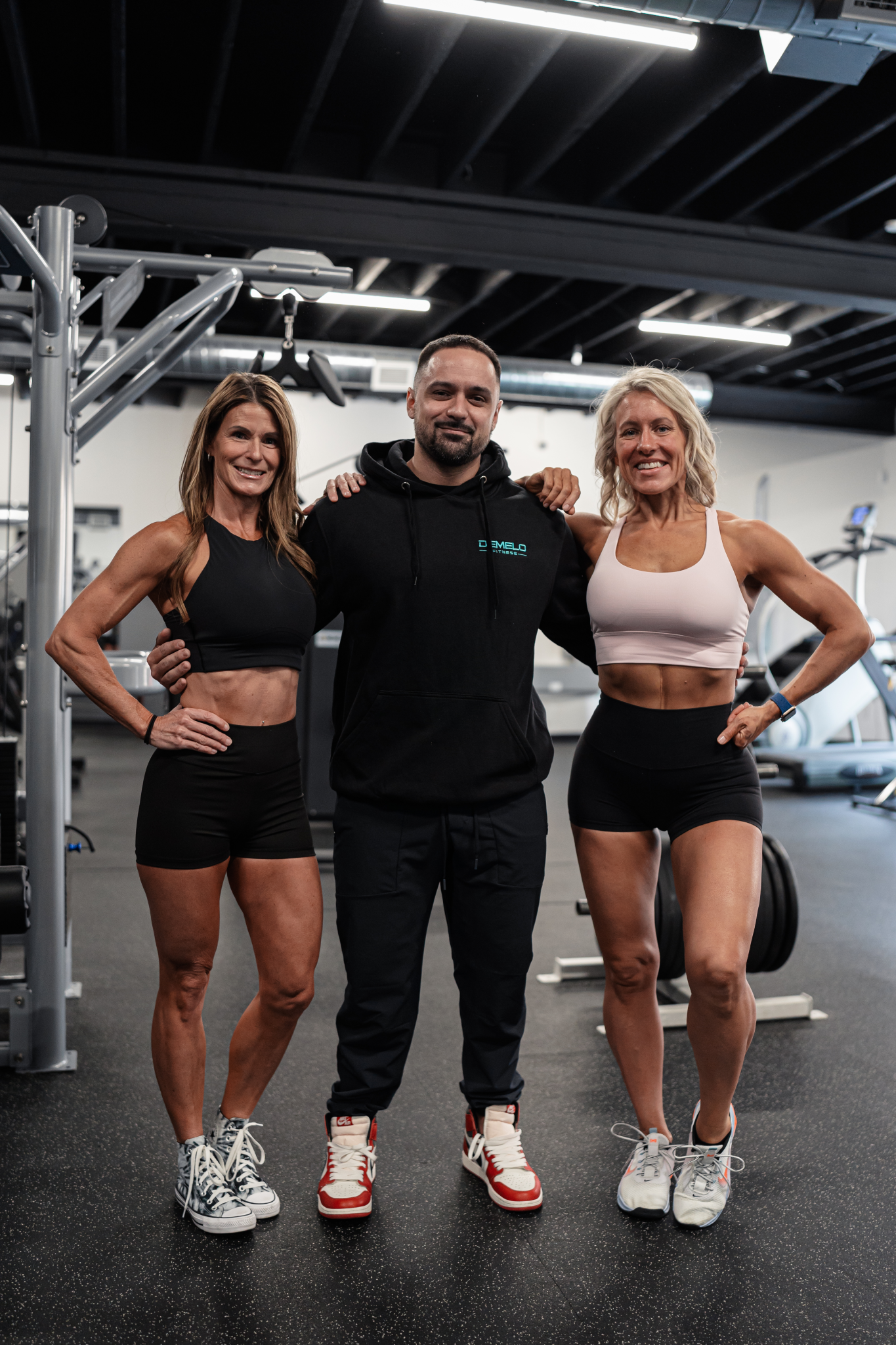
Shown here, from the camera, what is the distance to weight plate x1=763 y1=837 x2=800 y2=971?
3004 millimetres

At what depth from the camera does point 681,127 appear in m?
5.25

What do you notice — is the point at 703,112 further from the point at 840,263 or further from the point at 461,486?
the point at 461,486

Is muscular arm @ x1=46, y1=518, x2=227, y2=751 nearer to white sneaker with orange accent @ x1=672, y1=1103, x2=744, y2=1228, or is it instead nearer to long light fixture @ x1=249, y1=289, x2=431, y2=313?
white sneaker with orange accent @ x1=672, y1=1103, x2=744, y2=1228

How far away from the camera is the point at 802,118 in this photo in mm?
5520

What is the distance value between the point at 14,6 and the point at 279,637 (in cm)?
390

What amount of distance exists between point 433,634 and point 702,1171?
3.85ft

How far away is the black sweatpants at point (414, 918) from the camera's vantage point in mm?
1990

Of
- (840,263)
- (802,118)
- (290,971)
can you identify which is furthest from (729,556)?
(840,263)

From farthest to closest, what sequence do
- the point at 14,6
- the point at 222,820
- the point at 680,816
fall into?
the point at 14,6
the point at 680,816
the point at 222,820

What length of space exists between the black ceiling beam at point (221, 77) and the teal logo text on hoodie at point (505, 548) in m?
3.47

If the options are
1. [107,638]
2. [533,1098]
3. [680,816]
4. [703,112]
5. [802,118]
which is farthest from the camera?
[107,638]

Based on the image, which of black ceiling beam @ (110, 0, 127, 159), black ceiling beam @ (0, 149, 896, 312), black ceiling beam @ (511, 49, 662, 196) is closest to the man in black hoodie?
black ceiling beam @ (110, 0, 127, 159)

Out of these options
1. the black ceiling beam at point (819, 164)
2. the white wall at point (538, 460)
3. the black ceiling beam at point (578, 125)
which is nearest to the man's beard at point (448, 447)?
the black ceiling beam at point (578, 125)

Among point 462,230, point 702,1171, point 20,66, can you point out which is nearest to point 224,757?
point 702,1171
